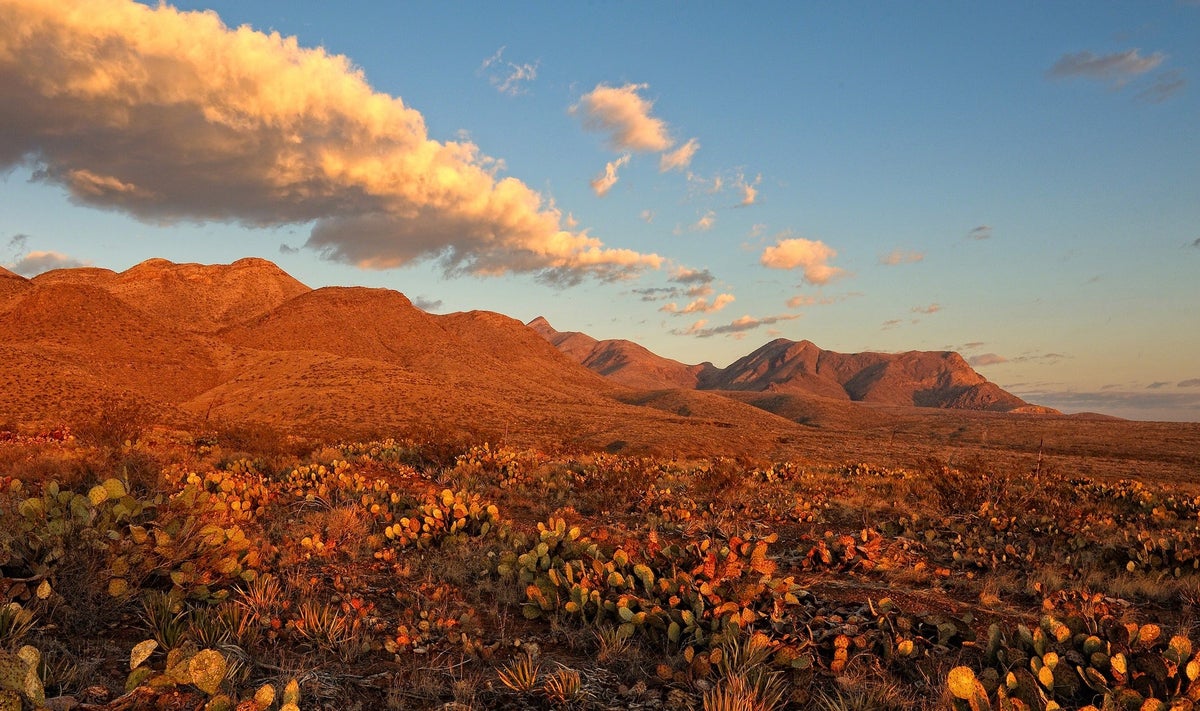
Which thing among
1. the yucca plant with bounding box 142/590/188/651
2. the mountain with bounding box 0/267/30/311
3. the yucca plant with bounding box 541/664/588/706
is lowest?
the yucca plant with bounding box 541/664/588/706

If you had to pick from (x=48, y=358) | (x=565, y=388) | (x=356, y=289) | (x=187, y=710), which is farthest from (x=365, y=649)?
(x=356, y=289)

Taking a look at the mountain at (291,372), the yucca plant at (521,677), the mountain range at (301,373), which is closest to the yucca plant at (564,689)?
the yucca plant at (521,677)

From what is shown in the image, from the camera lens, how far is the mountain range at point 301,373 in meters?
44.6

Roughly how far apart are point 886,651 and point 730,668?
1134mm

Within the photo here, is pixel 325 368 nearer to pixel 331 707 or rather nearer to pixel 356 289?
pixel 356 289

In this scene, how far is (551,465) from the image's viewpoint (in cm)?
1455

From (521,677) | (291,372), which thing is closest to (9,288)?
(291,372)

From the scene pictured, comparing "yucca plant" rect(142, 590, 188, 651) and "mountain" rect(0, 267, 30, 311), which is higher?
"mountain" rect(0, 267, 30, 311)

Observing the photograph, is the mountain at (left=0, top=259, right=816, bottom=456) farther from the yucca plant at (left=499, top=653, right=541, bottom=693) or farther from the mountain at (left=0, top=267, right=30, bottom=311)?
the yucca plant at (left=499, top=653, right=541, bottom=693)

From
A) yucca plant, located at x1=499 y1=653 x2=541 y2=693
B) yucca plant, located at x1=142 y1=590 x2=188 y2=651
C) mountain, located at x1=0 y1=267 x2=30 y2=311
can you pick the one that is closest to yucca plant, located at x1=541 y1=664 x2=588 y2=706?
yucca plant, located at x1=499 y1=653 x2=541 y2=693

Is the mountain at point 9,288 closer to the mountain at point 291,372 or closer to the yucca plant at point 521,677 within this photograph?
the mountain at point 291,372

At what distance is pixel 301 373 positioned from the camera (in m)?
64.0

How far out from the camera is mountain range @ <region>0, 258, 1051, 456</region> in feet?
146

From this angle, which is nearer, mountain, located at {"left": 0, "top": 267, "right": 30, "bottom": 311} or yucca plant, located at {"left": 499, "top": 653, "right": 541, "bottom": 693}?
yucca plant, located at {"left": 499, "top": 653, "right": 541, "bottom": 693}
